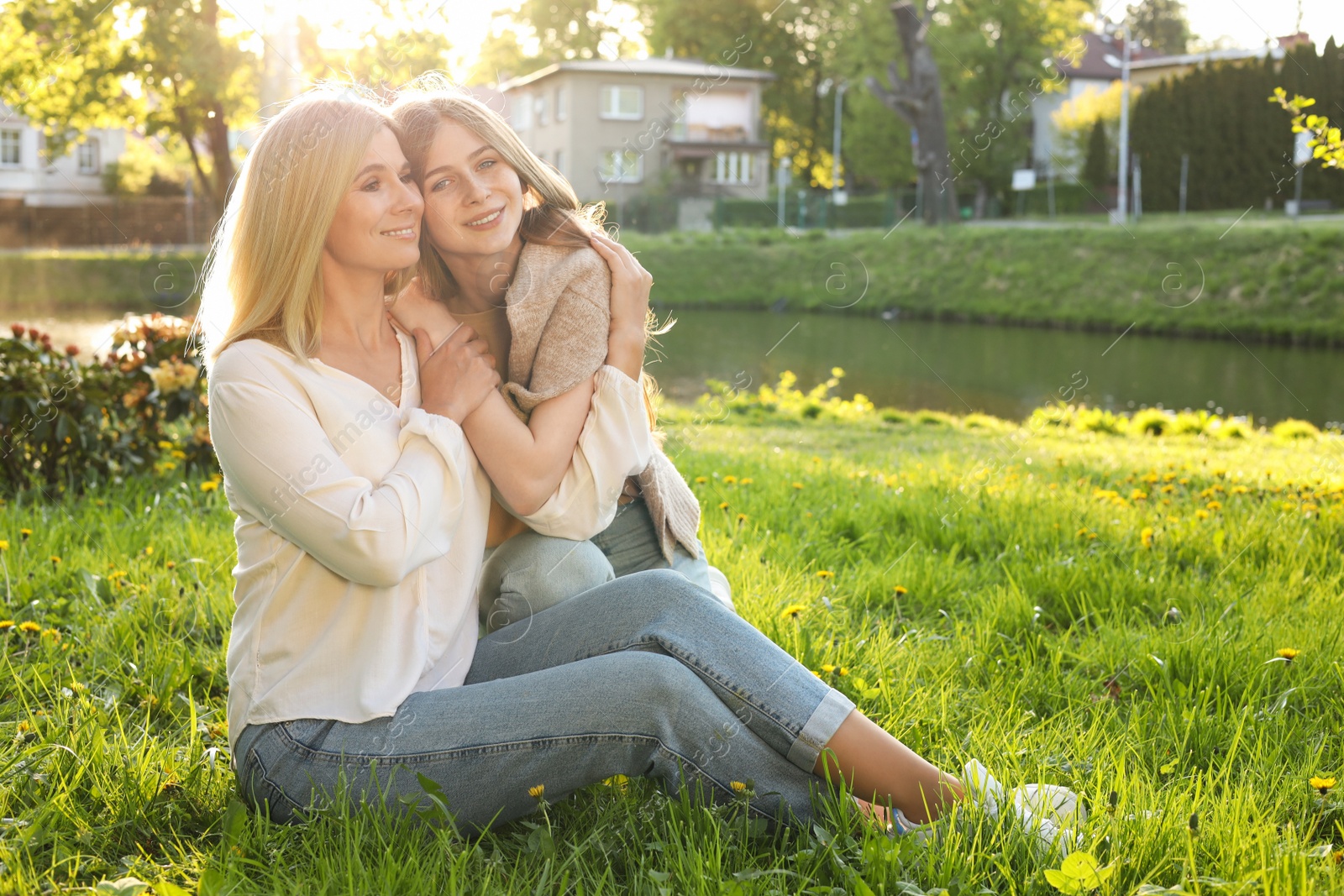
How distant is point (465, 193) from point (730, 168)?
38.2 metres

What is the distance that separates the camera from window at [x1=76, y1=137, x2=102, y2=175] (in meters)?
33.0

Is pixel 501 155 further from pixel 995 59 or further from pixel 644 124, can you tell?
pixel 995 59

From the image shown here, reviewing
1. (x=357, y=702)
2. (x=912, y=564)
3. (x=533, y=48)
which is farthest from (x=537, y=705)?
(x=533, y=48)

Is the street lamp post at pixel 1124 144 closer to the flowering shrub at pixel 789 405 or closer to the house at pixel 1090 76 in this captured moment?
the house at pixel 1090 76

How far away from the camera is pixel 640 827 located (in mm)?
1930

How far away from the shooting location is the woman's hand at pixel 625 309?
232cm

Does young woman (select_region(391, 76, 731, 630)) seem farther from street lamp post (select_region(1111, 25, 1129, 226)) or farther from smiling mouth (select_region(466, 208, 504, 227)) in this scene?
street lamp post (select_region(1111, 25, 1129, 226))

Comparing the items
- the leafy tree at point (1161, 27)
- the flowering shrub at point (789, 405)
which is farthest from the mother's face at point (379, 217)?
the leafy tree at point (1161, 27)

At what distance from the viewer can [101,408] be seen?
441 cm

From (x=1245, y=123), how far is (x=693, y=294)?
11.2 metres

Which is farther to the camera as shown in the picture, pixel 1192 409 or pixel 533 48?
pixel 533 48

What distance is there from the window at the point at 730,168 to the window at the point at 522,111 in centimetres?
672

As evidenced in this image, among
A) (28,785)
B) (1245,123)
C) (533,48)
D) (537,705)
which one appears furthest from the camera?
(533,48)

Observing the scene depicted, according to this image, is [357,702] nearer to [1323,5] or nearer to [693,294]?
[1323,5]
